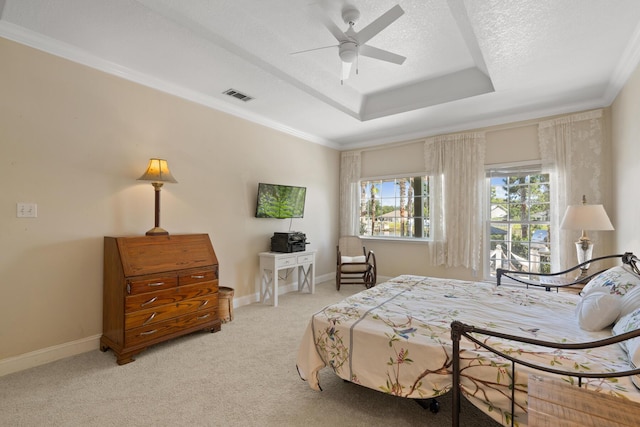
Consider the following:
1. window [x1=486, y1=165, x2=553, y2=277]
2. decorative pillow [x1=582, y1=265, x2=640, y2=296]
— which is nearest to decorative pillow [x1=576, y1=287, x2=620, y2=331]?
decorative pillow [x1=582, y1=265, x2=640, y2=296]

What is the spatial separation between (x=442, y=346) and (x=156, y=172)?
9.84 ft

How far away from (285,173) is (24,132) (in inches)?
123

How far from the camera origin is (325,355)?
2.00 metres

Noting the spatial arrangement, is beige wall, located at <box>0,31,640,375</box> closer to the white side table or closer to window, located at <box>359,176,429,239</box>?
the white side table

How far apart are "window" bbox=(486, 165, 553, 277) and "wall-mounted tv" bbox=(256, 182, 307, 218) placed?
3.03 m

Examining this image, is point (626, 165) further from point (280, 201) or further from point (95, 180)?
point (95, 180)

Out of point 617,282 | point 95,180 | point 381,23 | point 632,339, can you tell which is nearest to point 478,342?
point 632,339

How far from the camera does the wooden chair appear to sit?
498 cm

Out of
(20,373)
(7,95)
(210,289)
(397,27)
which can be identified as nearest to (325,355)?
(210,289)

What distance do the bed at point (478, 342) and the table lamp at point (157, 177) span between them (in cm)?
199

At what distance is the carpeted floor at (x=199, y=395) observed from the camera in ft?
5.99

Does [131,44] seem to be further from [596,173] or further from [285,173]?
[596,173]

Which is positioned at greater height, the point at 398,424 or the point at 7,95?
the point at 7,95

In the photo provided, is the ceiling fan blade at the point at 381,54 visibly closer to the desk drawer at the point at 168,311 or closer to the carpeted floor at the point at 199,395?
the carpeted floor at the point at 199,395
